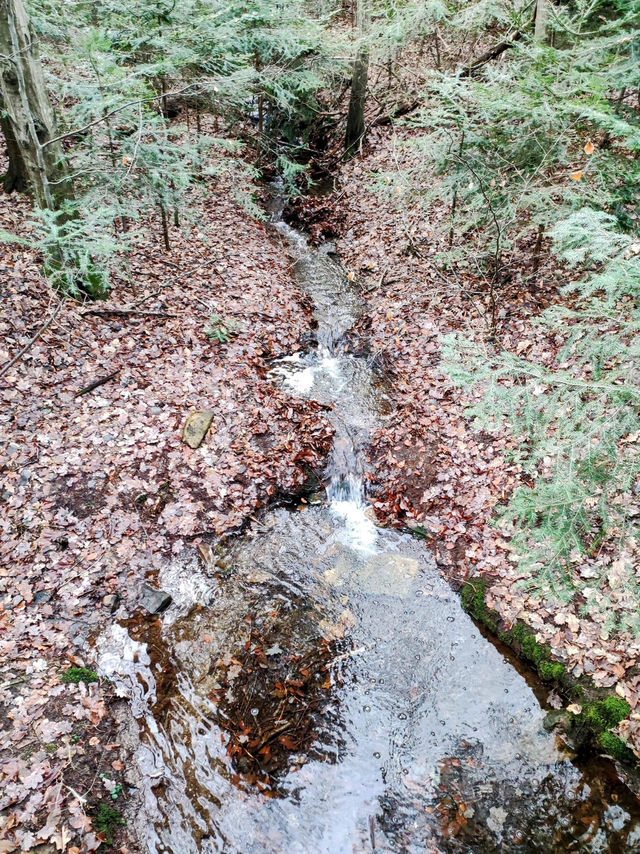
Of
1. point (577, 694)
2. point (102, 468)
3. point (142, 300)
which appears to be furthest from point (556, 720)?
point (142, 300)

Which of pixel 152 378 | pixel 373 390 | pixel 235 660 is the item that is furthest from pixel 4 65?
pixel 235 660

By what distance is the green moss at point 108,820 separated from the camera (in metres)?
4.03

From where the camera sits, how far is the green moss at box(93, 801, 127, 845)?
4.03 m

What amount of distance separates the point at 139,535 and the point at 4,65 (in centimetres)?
771

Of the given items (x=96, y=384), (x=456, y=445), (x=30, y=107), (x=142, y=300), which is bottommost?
(x=456, y=445)

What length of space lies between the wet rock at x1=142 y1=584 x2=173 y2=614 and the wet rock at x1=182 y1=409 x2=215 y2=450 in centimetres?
229

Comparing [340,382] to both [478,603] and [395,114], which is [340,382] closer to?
[478,603]

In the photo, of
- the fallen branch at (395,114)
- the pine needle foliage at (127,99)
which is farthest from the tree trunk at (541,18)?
the fallen branch at (395,114)

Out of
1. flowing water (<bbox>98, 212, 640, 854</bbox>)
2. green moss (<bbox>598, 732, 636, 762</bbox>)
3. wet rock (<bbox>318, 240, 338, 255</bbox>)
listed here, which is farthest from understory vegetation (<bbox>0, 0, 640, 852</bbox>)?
wet rock (<bbox>318, 240, 338, 255</bbox>)

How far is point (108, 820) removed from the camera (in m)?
4.12

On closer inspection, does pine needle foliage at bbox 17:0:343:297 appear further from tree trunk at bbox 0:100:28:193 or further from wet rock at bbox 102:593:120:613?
wet rock at bbox 102:593:120:613

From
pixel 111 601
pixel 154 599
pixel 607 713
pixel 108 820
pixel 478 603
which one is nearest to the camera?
pixel 108 820

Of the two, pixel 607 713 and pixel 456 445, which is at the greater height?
pixel 456 445

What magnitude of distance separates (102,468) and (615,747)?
6.86 metres
